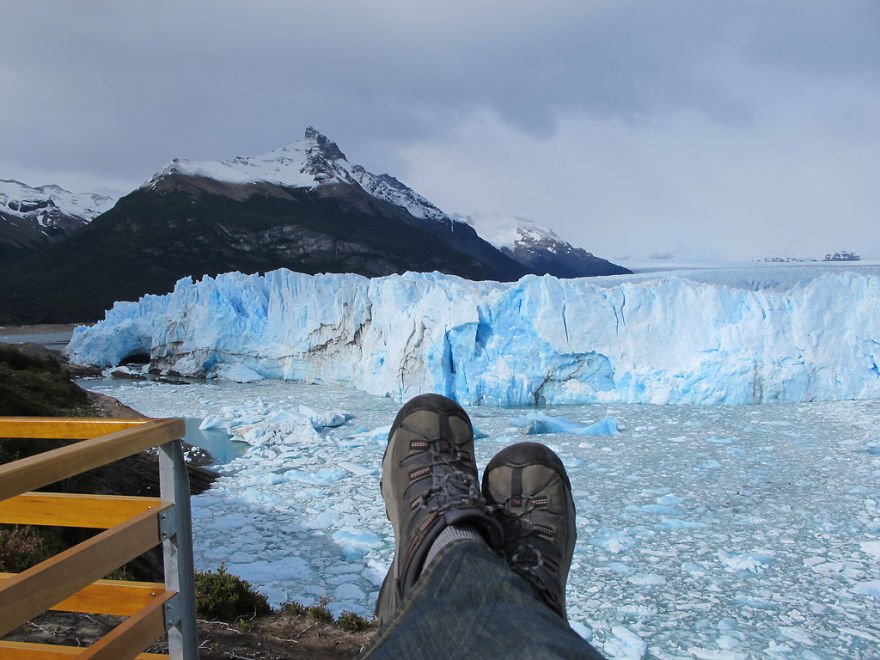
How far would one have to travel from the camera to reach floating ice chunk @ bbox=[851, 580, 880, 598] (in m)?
3.76

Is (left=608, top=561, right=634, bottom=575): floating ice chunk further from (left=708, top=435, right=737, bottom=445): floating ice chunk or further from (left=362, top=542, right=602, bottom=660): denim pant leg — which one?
(left=708, top=435, right=737, bottom=445): floating ice chunk

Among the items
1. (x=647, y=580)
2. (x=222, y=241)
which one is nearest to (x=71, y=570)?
(x=647, y=580)

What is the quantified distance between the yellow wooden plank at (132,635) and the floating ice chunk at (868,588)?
4298 millimetres

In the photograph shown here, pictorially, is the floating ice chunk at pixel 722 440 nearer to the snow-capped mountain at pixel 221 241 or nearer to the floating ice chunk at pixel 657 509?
the floating ice chunk at pixel 657 509

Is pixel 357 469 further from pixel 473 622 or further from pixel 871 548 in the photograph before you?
pixel 473 622

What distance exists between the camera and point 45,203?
8938 cm

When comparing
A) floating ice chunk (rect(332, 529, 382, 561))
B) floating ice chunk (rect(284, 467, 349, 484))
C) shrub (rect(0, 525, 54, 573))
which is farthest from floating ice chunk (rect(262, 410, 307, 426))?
shrub (rect(0, 525, 54, 573))

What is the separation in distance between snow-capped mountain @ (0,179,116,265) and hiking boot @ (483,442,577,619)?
75746mm

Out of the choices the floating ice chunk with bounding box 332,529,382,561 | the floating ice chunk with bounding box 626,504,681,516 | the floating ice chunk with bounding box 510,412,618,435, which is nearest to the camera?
the floating ice chunk with bounding box 332,529,382,561

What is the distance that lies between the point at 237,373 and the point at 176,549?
1718 centimetres

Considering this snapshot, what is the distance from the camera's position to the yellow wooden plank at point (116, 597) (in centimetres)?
107

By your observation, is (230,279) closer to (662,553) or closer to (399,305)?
(399,305)

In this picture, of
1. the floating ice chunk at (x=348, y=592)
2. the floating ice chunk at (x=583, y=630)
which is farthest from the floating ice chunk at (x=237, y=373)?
the floating ice chunk at (x=583, y=630)

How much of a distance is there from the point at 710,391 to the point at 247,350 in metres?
12.4
